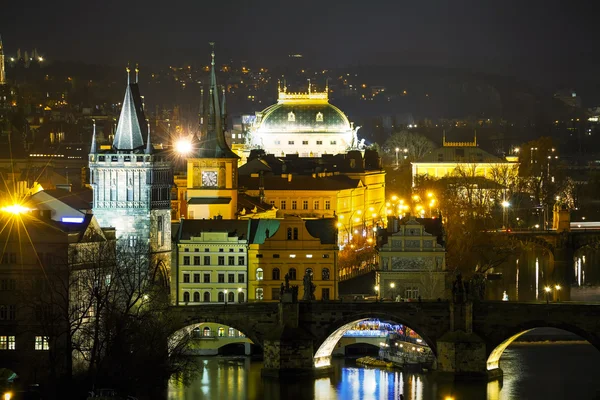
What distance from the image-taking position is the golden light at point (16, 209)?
10139 centimetres

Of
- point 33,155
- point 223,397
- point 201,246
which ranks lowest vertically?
point 223,397

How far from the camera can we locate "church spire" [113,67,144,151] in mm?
105438

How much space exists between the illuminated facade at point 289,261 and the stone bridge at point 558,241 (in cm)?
3506

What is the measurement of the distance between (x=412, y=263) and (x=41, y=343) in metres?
25.0

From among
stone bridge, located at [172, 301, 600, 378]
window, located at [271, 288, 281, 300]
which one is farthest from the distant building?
stone bridge, located at [172, 301, 600, 378]

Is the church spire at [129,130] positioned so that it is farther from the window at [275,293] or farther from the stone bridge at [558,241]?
the stone bridge at [558,241]

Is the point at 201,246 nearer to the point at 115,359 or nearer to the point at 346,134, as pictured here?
the point at 115,359

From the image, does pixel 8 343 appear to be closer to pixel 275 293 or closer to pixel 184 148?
pixel 275 293

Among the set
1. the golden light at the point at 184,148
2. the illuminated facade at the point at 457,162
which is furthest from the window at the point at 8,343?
the illuminated facade at the point at 457,162

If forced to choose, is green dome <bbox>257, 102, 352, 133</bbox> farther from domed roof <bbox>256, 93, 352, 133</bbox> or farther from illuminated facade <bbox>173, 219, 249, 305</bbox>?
illuminated facade <bbox>173, 219, 249, 305</bbox>

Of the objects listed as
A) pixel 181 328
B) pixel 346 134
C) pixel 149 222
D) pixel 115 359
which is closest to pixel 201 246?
pixel 149 222

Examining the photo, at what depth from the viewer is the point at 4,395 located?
286 feet

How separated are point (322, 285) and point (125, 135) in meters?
11.4

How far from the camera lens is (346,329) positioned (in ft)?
317
